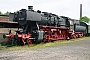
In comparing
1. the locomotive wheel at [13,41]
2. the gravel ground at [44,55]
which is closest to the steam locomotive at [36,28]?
the locomotive wheel at [13,41]

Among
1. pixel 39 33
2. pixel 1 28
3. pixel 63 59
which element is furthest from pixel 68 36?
pixel 63 59

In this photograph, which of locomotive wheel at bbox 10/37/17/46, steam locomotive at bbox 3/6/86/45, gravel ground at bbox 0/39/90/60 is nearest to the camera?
gravel ground at bbox 0/39/90/60

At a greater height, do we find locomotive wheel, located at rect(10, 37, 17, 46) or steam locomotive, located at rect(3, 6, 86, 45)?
steam locomotive, located at rect(3, 6, 86, 45)

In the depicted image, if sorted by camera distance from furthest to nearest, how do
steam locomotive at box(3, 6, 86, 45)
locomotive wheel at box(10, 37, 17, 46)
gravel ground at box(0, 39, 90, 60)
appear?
steam locomotive at box(3, 6, 86, 45) < locomotive wheel at box(10, 37, 17, 46) < gravel ground at box(0, 39, 90, 60)

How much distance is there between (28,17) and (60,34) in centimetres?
605

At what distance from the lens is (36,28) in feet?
60.0

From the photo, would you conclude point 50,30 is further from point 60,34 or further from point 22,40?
point 22,40

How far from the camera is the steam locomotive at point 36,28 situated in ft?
54.5

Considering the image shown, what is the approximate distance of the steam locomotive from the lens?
16.6m

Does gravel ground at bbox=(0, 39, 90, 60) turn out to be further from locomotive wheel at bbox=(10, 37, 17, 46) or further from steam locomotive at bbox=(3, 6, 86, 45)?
steam locomotive at bbox=(3, 6, 86, 45)

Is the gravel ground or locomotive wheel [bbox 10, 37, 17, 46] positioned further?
locomotive wheel [bbox 10, 37, 17, 46]

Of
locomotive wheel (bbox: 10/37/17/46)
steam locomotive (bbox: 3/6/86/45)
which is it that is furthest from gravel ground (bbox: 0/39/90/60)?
steam locomotive (bbox: 3/6/86/45)

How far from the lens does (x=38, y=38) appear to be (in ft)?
56.7

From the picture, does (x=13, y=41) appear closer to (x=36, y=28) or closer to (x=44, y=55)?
A: (x=36, y=28)
